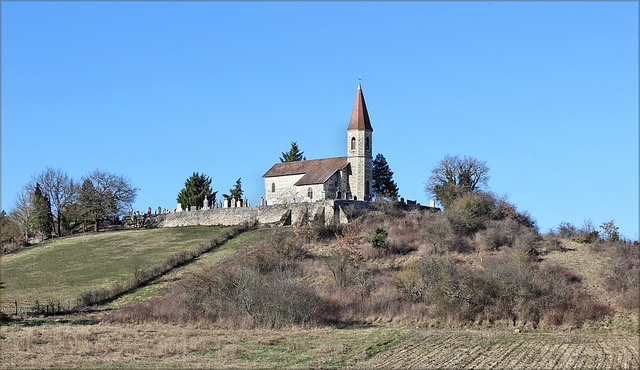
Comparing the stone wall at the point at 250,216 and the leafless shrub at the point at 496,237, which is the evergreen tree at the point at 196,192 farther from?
the leafless shrub at the point at 496,237

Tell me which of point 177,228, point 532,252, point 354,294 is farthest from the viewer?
point 177,228

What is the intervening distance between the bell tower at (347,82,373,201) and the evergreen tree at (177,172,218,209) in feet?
73.8

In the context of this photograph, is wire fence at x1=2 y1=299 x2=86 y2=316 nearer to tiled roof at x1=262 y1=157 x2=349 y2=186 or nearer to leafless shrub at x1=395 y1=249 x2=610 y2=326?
leafless shrub at x1=395 y1=249 x2=610 y2=326

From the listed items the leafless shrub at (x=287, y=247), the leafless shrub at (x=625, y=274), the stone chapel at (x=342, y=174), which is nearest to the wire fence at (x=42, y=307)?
the leafless shrub at (x=287, y=247)

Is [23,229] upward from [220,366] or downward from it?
upward

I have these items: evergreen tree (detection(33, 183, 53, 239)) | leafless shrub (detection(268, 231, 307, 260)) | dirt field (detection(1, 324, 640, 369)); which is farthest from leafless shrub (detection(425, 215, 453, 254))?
evergreen tree (detection(33, 183, 53, 239))

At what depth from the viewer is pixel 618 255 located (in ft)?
142

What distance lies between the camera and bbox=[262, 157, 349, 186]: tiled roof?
61.8 metres

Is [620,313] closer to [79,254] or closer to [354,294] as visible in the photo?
[354,294]

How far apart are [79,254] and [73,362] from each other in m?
37.2

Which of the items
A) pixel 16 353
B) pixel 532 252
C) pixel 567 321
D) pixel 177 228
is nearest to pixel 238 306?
pixel 16 353

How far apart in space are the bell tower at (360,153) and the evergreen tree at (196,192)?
73.8 ft

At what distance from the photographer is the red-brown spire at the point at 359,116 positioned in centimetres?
6244

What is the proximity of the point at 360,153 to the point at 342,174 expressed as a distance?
2.48m
